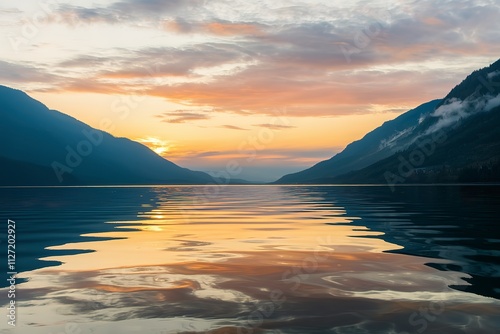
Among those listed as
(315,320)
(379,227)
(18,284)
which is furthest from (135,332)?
(379,227)

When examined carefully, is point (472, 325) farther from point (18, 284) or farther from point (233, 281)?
point (18, 284)

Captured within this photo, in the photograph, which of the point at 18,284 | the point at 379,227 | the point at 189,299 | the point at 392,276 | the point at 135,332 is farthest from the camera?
the point at 379,227

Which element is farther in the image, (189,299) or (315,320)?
(189,299)

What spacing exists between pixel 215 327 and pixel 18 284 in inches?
372

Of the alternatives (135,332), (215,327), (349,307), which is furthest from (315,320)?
(135,332)

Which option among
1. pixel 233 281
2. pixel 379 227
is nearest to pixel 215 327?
pixel 233 281

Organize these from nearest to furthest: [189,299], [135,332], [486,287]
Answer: [135,332] < [189,299] < [486,287]

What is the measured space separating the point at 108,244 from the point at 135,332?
18373 millimetres

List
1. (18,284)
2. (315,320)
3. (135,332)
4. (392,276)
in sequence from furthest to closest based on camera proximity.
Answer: (392,276) < (18,284) < (315,320) < (135,332)

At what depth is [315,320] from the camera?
13578 mm

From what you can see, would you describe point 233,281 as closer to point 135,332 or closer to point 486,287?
point 135,332

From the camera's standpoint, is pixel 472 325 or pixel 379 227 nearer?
pixel 472 325

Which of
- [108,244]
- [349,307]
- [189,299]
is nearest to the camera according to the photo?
[349,307]

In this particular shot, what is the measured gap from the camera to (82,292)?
1712 cm
